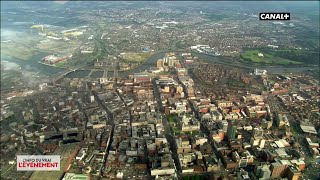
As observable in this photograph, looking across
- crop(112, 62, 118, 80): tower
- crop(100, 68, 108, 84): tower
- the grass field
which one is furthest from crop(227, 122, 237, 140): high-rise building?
the grass field

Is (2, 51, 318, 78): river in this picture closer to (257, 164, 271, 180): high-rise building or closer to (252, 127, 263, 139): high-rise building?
(252, 127, 263, 139): high-rise building

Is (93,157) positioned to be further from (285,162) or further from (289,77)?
(289,77)

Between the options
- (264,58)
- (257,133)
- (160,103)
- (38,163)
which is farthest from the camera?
(264,58)

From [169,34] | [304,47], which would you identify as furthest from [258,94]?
[169,34]

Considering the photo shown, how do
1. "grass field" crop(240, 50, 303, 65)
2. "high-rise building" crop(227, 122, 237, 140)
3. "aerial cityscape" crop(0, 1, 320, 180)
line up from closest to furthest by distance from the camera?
1. "aerial cityscape" crop(0, 1, 320, 180)
2. "high-rise building" crop(227, 122, 237, 140)
3. "grass field" crop(240, 50, 303, 65)

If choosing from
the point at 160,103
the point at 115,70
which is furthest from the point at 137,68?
the point at 160,103

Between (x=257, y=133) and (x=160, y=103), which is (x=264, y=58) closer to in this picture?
(x=160, y=103)
